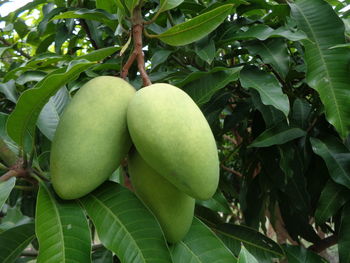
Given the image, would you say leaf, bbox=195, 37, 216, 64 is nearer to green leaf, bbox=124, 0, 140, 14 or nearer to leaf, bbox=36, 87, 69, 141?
green leaf, bbox=124, 0, 140, 14

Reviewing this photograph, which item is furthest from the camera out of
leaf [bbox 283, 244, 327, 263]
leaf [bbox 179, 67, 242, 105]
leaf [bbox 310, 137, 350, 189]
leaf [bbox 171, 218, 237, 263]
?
leaf [bbox 283, 244, 327, 263]

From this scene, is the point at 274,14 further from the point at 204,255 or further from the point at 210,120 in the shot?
the point at 204,255

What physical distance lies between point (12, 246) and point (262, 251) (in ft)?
1.70

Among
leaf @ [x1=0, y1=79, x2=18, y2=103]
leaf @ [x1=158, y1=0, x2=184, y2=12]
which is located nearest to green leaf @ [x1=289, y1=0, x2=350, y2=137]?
leaf @ [x1=158, y1=0, x2=184, y2=12]

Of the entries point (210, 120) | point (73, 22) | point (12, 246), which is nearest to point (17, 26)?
point (73, 22)

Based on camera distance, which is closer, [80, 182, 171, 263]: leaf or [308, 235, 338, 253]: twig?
[80, 182, 171, 263]: leaf

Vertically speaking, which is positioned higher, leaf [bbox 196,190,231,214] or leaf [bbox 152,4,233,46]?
leaf [bbox 152,4,233,46]

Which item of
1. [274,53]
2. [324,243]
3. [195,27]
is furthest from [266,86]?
[324,243]

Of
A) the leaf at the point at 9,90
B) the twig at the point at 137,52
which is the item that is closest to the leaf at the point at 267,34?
the twig at the point at 137,52

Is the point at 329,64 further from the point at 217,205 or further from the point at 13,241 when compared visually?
the point at 13,241

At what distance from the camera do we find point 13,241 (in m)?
0.67

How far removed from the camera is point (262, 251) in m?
0.90

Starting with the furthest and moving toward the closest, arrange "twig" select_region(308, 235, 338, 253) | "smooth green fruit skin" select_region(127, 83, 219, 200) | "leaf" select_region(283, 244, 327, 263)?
"twig" select_region(308, 235, 338, 253)
"leaf" select_region(283, 244, 327, 263)
"smooth green fruit skin" select_region(127, 83, 219, 200)

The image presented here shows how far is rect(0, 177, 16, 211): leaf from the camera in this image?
558 mm
